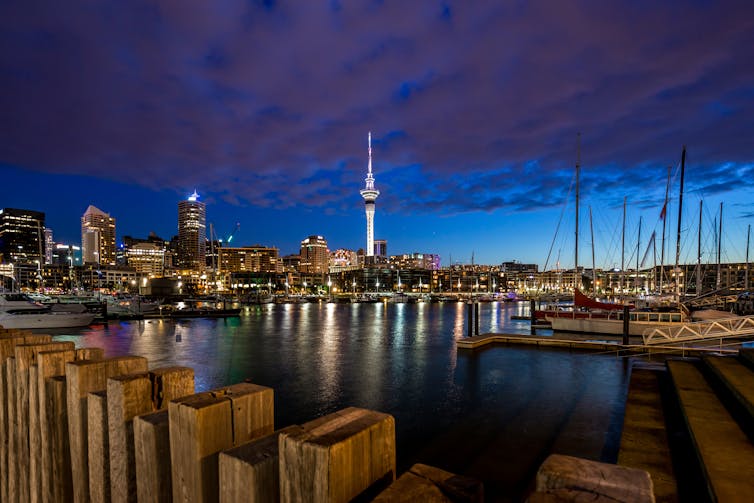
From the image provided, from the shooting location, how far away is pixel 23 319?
4772 cm

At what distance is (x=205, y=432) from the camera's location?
7.52 feet

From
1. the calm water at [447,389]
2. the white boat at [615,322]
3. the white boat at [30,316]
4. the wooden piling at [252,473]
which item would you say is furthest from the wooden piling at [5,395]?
the white boat at [30,316]

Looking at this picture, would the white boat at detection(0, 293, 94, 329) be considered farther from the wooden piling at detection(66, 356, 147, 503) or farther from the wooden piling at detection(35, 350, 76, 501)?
the wooden piling at detection(66, 356, 147, 503)

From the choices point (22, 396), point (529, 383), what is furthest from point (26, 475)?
point (529, 383)

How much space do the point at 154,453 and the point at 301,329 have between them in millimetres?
53373

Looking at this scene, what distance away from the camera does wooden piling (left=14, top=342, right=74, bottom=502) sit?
173 inches

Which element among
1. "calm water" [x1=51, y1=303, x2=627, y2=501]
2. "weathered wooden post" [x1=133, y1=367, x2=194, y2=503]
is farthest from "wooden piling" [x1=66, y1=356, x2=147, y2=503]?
"calm water" [x1=51, y1=303, x2=627, y2=501]

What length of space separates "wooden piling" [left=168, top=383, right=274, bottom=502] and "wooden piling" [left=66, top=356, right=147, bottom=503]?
1301mm

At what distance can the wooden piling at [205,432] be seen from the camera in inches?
90.1

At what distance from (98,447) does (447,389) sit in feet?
64.0

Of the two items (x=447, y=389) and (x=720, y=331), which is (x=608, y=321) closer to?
(x=720, y=331)

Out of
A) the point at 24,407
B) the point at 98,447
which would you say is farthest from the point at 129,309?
the point at 98,447

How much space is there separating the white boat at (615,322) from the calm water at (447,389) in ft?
46.2

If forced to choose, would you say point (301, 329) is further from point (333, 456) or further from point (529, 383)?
point (333, 456)
